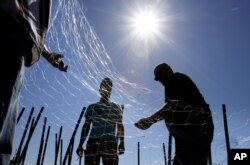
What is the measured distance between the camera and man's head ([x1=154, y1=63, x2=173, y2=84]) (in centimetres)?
406

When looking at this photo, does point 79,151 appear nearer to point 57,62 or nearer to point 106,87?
point 106,87

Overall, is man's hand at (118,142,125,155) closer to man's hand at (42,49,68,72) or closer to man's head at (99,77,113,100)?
man's head at (99,77,113,100)

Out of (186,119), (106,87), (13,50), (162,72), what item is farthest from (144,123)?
(13,50)

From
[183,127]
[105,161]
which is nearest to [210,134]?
[183,127]

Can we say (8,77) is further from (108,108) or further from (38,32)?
(108,108)

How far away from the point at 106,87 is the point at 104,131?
73 cm

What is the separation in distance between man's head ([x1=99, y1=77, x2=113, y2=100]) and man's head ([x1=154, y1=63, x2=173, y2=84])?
1.01m

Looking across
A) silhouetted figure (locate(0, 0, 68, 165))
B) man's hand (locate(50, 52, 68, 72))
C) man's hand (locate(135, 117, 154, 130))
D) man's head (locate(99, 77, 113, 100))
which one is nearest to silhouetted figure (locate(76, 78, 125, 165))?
man's head (locate(99, 77, 113, 100))

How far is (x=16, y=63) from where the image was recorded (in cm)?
117

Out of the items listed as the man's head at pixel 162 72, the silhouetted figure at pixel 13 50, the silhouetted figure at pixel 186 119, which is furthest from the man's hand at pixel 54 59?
the man's head at pixel 162 72

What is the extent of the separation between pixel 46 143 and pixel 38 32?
1336cm

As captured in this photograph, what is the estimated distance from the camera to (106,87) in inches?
194

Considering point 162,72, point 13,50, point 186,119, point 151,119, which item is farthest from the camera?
point 162,72

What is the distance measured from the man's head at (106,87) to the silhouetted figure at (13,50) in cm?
342
